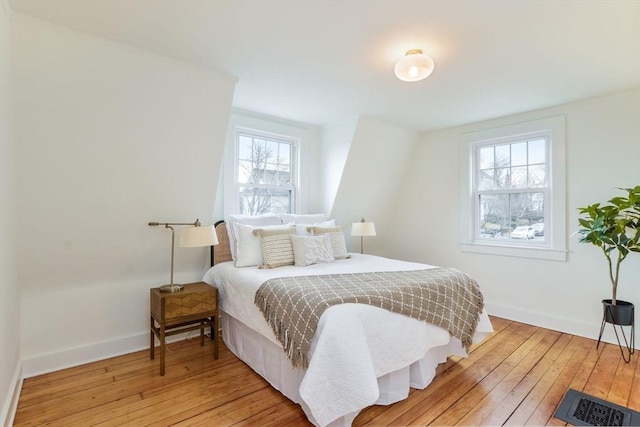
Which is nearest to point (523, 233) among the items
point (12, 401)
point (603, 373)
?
point (603, 373)

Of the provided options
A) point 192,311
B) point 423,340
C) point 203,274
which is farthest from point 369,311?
point 203,274

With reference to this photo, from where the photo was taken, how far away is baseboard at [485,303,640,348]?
3057mm

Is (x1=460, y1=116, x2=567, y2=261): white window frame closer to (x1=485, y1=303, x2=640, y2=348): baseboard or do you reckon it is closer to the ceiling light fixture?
(x1=485, y1=303, x2=640, y2=348): baseboard

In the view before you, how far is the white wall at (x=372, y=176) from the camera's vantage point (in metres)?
3.90

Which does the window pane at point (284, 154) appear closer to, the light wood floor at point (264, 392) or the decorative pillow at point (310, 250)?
the decorative pillow at point (310, 250)

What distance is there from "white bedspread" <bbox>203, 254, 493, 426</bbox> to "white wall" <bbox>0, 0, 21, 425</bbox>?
4.46 feet

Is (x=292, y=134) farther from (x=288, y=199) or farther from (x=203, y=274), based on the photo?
(x=203, y=274)

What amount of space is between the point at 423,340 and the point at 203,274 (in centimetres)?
220

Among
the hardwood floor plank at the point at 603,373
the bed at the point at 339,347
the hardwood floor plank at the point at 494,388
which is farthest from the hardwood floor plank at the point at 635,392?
the bed at the point at 339,347

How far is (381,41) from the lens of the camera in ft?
6.84

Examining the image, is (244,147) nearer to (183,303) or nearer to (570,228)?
(183,303)

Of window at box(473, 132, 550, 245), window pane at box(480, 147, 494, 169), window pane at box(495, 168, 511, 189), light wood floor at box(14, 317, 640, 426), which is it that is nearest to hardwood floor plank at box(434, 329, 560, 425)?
light wood floor at box(14, 317, 640, 426)

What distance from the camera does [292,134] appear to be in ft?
13.0

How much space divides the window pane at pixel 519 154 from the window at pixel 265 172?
2.65 metres
